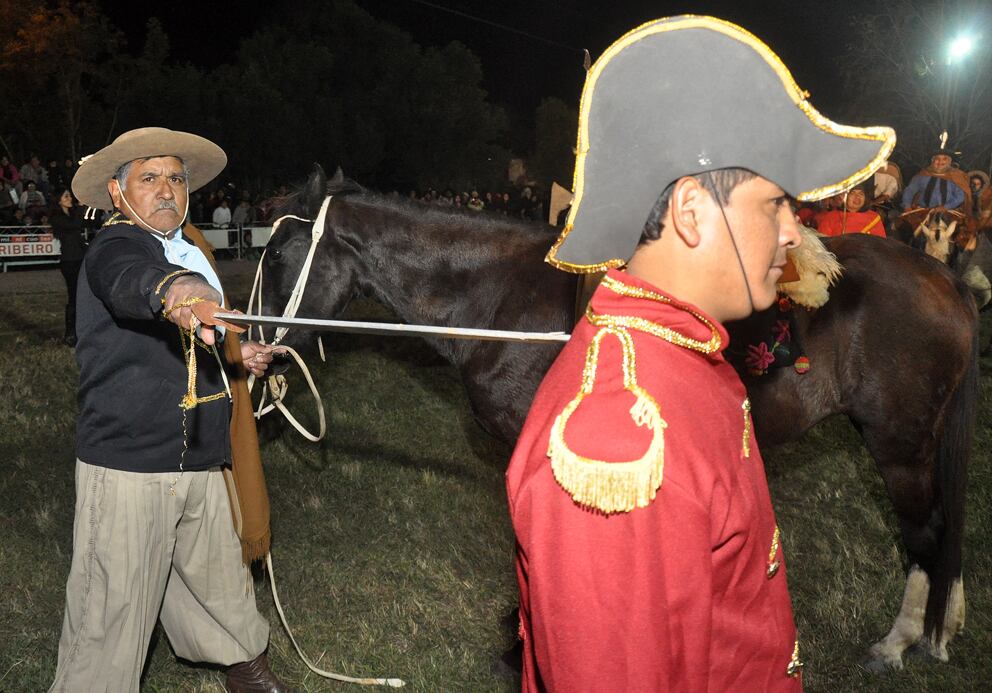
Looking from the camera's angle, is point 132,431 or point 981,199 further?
point 981,199

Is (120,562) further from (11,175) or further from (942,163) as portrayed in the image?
(11,175)

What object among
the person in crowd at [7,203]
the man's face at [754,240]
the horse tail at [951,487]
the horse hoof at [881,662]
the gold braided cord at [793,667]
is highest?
the man's face at [754,240]

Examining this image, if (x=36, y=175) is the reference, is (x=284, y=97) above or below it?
above

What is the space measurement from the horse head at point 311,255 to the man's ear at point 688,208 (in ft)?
11.1

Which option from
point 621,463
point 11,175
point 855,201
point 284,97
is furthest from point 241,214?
point 621,463

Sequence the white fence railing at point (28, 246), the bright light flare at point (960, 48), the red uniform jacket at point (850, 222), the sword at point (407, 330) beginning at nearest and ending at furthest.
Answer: the sword at point (407, 330) → the red uniform jacket at point (850, 222) → the white fence railing at point (28, 246) → the bright light flare at point (960, 48)

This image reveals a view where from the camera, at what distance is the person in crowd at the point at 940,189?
11664 millimetres

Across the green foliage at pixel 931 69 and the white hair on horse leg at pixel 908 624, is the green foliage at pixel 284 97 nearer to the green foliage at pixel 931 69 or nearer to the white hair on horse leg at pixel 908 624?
the green foliage at pixel 931 69

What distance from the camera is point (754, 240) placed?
4.52ft

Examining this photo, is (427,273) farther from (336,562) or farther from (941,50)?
(941,50)

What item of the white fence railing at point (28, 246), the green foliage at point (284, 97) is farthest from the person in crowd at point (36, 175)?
the green foliage at point (284, 97)

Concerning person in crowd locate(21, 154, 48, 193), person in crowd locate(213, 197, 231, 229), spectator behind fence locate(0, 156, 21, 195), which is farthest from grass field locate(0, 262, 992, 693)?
person in crowd locate(213, 197, 231, 229)

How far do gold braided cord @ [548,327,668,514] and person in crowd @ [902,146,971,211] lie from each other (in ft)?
39.1

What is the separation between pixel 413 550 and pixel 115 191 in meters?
2.98
